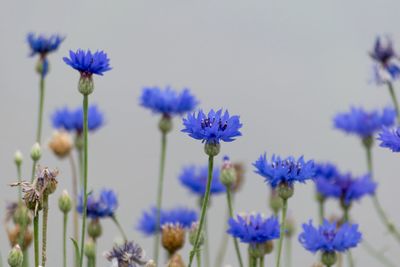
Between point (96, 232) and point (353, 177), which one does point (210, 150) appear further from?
point (353, 177)

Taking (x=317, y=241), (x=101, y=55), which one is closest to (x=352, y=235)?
(x=317, y=241)

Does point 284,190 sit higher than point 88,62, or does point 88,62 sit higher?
point 88,62

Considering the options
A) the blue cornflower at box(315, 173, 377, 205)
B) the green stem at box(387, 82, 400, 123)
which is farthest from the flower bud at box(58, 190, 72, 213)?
the green stem at box(387, 82, 400, 123)

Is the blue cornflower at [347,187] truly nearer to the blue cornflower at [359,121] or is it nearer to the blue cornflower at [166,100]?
the blue cornflower at [359,121]

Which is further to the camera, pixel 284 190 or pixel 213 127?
pixel 284 190

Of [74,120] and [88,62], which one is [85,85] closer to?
[88,62]

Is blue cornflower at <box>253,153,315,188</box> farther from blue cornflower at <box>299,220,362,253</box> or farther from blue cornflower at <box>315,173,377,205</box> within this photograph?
blue cornflower at <box>315,173,377,205</box>

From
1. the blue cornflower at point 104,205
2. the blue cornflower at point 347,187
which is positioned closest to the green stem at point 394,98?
the blue cornflower at point 347,187

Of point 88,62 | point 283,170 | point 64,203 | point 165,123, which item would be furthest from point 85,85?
point 165,123
